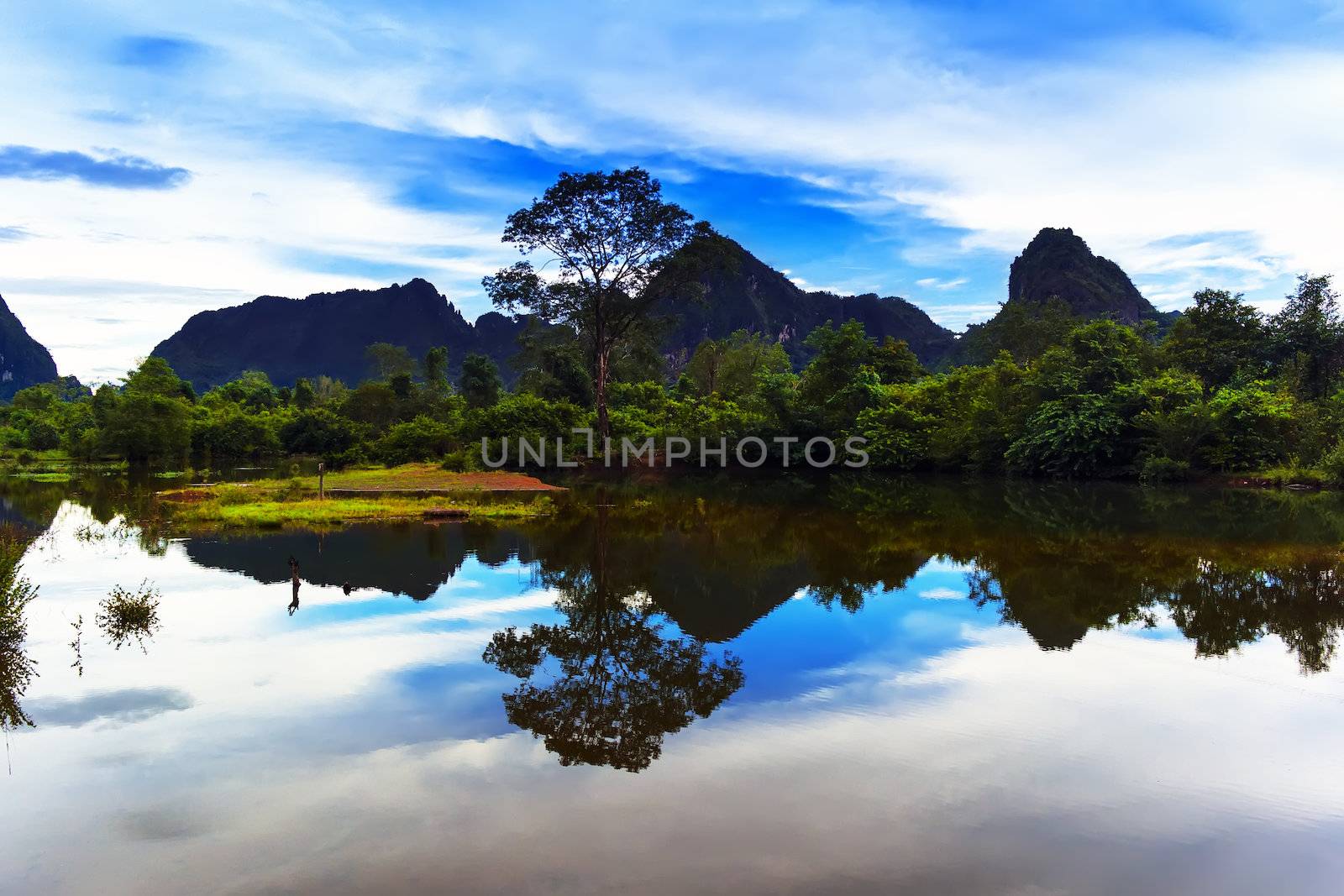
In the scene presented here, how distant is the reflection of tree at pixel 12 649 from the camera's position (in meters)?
5.34

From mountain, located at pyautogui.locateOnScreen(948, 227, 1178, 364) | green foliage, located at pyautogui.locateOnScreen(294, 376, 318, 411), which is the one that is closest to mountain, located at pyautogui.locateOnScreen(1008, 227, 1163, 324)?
mountain, located at pyautogui.locateOnScreen(948, 227, 1178, 364)

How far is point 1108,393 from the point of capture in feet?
88.2

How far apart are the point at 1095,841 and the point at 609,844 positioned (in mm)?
2277

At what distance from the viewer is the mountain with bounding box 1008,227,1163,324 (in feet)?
293

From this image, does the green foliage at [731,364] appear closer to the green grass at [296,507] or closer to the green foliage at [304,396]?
the green foliage at [304,396]

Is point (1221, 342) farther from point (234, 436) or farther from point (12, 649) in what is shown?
point (234, 436)

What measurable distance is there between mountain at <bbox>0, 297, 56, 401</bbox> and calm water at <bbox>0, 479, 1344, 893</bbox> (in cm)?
17723

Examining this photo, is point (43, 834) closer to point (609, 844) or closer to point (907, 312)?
point (609, 844)

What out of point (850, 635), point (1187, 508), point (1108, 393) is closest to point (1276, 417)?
point (1108, 393)

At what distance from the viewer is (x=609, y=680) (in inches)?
244

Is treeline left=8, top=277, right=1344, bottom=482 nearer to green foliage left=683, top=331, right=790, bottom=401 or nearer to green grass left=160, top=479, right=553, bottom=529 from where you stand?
green foliage left=683, top=331, right=790, bottom=401

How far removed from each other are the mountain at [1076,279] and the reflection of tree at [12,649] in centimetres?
9150

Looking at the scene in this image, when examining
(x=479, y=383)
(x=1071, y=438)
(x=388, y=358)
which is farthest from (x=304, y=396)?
(x=1071, y=438)

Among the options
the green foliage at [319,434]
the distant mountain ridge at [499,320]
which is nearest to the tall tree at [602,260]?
the green foliage at [319,434]
